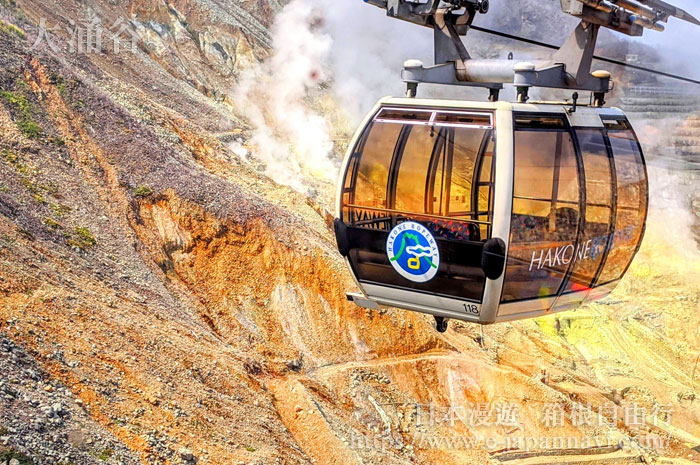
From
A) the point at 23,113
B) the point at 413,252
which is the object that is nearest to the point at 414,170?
the point at 413,252

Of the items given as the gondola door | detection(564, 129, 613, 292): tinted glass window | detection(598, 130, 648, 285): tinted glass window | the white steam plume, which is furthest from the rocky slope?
detection(598, 130, 648, 285): tinted glass window

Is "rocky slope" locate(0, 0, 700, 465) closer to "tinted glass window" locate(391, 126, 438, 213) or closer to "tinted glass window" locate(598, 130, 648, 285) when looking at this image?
"tinted glass window" locate(391, 126, 438, 213)

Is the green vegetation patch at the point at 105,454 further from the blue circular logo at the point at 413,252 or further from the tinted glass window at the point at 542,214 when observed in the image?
the tinted glass window at the point at 542,214

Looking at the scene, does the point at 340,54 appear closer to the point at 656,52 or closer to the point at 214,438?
the point at 656,52

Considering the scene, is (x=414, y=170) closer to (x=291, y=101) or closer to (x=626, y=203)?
(x=626, y=203)

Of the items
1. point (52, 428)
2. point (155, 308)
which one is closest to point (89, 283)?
point (155, 308)

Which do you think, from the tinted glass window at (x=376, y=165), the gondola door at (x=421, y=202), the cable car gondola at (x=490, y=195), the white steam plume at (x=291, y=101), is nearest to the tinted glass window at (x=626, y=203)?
the cable car gondola at (x=490, y=195)
